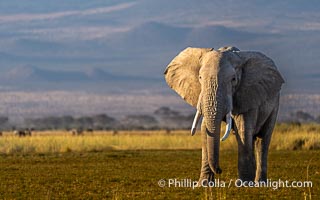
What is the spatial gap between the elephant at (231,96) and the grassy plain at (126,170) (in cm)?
75

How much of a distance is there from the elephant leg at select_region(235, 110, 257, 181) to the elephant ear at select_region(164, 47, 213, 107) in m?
1.00

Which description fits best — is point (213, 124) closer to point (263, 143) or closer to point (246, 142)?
point (246, 142)

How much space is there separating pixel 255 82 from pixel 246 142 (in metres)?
1.29

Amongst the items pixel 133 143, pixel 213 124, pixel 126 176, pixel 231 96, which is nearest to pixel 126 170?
pixel 126 176

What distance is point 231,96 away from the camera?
16.8m

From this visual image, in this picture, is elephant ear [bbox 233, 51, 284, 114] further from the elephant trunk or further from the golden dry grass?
the golden dry grass

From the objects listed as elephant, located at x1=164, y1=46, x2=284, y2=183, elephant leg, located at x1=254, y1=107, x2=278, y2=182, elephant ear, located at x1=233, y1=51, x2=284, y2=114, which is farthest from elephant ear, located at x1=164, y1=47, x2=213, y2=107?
elephant leg, located at x1=254, y1=107, x2=278, y2=182

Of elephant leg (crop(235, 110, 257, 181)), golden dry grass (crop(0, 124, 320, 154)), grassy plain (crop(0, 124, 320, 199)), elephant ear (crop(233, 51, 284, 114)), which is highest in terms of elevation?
elephant ear (crop(233, 51, 284, 114))

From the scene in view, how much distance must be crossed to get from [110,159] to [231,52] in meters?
14.3

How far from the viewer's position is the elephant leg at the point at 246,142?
1748 centimetres

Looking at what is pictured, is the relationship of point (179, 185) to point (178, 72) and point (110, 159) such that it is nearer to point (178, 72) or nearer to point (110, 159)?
point (178, 72)

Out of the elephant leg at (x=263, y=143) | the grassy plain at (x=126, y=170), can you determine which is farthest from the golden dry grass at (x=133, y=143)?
the elephant leg at (x=263, y=143)

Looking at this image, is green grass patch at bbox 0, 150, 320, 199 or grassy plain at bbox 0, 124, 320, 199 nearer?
green grass patch at bbox 0, 150, 320, 199

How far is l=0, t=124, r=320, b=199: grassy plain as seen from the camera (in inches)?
678
